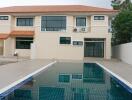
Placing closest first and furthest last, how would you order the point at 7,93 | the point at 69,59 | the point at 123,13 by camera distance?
the point at 7,93 → the point at 69,59 → the point at 123,13

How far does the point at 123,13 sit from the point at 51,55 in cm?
1293

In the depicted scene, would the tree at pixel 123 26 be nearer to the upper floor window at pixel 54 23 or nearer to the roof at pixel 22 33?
the upper floor window at pixel 54 23

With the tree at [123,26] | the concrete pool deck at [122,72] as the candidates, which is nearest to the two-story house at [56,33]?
the tree at [123,26]

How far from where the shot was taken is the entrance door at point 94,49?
3972 centimetres

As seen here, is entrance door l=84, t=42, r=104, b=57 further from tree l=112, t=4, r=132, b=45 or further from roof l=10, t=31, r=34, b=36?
roof l=10, t=31, r=34, b=36

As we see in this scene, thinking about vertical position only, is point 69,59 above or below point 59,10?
below

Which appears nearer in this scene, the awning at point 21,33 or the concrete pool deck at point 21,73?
the concrete pool deck at point 21,73

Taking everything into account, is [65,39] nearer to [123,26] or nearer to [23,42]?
[23,42]

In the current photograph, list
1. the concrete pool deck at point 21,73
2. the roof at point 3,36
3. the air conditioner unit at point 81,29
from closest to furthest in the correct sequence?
the concrete pool deck at point 21,73 → the air conditioner unit at point 81,29 → the roof at point 3,36

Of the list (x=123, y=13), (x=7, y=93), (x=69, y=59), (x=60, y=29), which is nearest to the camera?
(x=7, y=93)

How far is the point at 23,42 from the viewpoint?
41500 millimetres

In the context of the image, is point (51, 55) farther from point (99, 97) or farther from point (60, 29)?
point (99, 97)

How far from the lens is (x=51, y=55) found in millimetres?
37812

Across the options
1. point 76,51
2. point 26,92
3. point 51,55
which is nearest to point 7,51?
point 51,55
